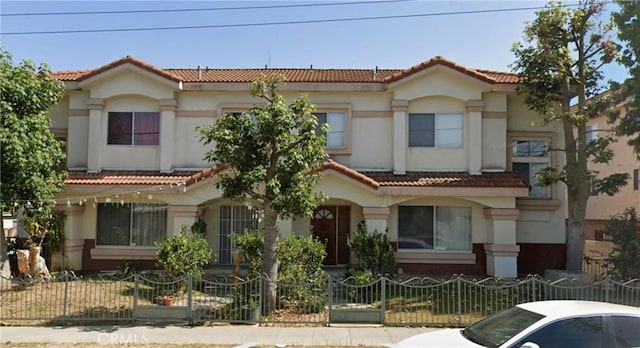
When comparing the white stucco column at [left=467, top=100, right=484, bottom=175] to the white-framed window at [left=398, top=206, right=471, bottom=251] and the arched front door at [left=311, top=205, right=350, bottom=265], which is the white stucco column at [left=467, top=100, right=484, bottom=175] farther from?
the arched front door at [left=311, top=205, right=350, bottom=265]

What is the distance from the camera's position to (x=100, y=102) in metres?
16.1

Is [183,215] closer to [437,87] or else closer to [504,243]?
[437,87]

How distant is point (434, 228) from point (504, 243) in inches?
86.2

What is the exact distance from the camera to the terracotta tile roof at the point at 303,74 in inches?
612

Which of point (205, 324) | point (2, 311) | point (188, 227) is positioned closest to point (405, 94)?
point (188, 227)

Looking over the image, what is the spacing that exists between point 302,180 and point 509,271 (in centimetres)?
768

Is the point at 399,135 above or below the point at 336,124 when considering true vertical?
below

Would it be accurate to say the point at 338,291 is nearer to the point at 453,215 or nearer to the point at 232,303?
the point at 232,303

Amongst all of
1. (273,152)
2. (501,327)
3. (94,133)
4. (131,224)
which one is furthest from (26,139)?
(501,327)

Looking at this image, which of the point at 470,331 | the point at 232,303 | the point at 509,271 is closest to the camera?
the point at 470,331

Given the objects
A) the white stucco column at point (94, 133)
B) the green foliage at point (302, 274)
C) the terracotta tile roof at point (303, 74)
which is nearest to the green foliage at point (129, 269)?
the white stucco column at point (94, 133)

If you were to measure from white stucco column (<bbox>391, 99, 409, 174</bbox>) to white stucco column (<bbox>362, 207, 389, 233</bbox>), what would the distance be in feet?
5.65

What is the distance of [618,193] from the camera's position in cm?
1962

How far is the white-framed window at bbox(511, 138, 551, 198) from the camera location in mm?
16250
